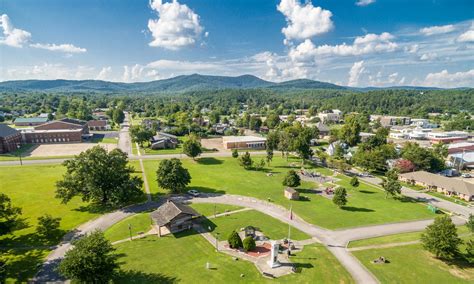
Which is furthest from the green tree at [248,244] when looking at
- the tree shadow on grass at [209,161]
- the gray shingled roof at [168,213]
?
the tree shadow on grass at [209,161]

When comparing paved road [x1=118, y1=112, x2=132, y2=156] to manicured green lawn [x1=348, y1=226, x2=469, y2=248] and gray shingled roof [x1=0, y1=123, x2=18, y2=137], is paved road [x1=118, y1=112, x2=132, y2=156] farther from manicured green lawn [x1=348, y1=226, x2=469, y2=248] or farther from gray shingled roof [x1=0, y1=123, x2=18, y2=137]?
manicured green lawn [x1=348, y1=226, x2=469, y2=248]

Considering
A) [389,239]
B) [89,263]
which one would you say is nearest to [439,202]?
[389,239]

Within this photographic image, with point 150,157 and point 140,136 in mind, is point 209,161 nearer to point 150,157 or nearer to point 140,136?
point 150,157

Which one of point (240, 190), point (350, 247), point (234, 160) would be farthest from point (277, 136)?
point (350, 247)

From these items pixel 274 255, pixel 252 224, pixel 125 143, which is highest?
pixel 125 143

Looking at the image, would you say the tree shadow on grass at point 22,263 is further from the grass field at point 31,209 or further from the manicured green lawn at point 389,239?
the manicured green lawn at point 389,239

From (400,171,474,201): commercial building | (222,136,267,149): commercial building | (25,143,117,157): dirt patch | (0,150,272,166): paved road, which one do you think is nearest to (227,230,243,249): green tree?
(0,150,272,166): paved road

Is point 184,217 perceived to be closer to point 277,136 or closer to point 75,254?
point 75,254
